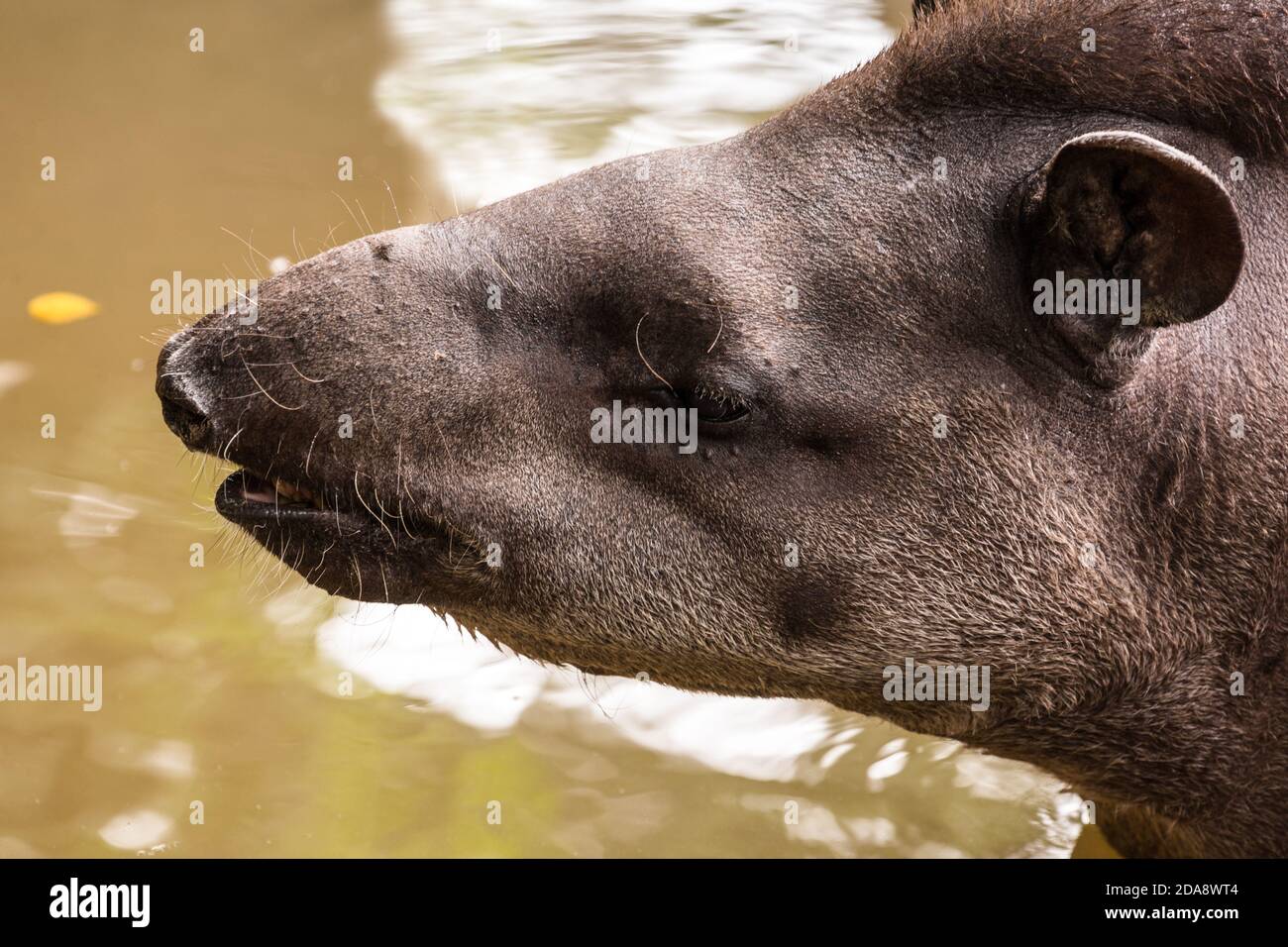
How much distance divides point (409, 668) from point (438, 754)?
1.83ft

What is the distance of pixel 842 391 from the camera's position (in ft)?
15.3

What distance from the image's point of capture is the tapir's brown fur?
4.64 metres

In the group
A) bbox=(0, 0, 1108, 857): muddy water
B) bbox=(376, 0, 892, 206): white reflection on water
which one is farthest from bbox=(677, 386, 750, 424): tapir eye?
bbox=(376, 0, 892, 206): white reflection on water

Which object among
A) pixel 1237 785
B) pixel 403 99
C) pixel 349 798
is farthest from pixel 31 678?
pixel 403 99

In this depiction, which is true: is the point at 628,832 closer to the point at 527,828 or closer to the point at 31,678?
the point at 527,828

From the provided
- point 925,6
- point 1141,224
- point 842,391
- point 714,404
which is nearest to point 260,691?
point 714,404

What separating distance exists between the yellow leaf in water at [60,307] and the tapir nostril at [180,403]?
4475 millimetres

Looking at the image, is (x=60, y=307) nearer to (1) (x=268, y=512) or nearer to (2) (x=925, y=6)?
(1) (x=268, y=512)

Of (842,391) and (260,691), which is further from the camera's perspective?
(260,691)

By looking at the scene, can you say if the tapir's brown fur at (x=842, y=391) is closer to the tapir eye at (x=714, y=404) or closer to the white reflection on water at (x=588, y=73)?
the tapir eye at (x=714, y=404)

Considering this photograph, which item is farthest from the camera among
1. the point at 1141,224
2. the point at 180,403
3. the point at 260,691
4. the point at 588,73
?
the point at 588,73

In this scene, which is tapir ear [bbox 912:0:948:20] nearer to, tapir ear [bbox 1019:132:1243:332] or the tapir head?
the tapir head

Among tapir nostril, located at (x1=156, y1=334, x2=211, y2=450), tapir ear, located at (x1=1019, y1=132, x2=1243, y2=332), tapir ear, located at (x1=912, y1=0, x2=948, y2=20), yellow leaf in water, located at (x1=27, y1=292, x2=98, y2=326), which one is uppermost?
tapir ear, located at (x1=912, y1=0, x2=948, y2=20)

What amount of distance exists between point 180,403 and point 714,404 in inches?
63.4
